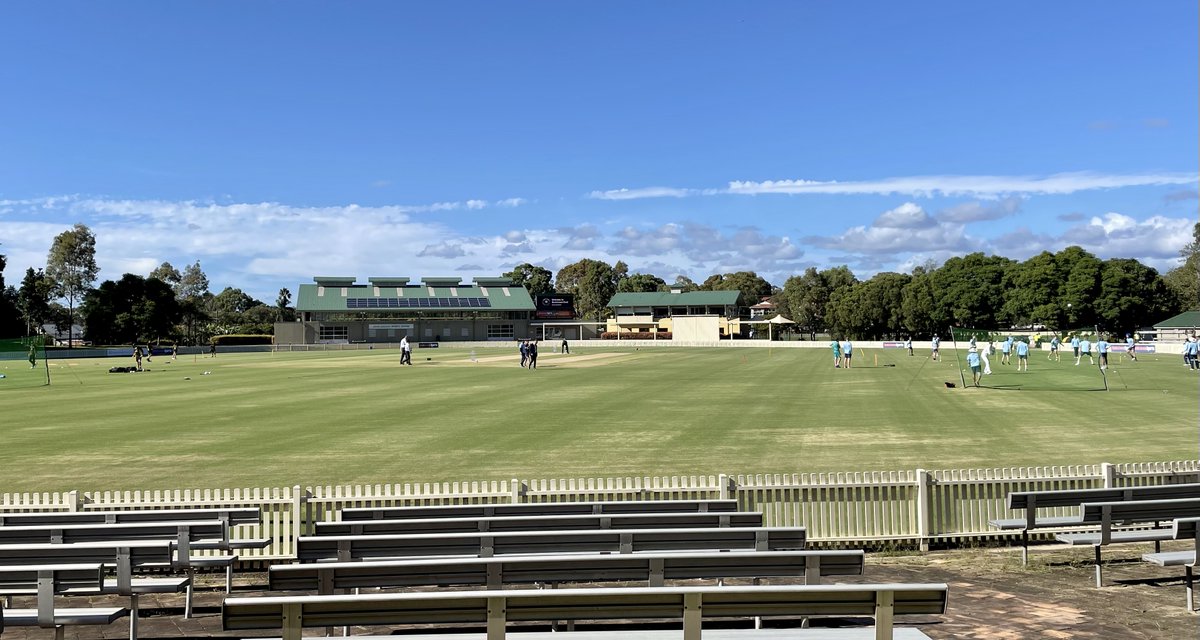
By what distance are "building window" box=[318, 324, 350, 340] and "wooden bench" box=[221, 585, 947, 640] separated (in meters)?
136

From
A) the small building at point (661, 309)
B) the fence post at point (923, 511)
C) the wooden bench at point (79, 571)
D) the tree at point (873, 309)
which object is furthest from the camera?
the small building at point (661, 309)

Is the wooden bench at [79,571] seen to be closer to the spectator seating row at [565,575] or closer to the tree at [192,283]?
the spectator seating row at [565,575]

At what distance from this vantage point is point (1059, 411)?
27594mm

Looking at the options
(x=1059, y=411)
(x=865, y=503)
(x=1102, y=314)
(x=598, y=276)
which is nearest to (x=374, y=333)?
(x=598, y=276)

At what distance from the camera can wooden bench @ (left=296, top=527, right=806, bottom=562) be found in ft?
25.2

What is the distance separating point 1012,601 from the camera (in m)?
8.73

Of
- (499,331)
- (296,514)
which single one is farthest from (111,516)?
(499,331)

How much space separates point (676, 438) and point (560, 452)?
11.7 ft

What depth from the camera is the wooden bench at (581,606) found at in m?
5.47

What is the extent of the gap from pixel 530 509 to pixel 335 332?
133m

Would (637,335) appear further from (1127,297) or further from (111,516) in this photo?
(111,516)

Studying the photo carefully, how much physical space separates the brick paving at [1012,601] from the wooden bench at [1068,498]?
0.49 metres

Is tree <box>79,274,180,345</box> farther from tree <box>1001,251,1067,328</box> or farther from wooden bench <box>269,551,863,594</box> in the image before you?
wooden bench <box>269,551,863,594</box>

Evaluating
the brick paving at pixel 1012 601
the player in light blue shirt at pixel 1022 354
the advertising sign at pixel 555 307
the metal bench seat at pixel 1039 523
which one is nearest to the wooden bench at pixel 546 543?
the brick paving at pixel 1012 601
